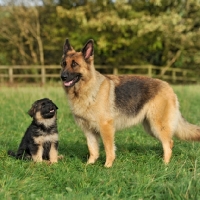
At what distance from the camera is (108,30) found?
87.1ft

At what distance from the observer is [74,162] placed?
227 inches

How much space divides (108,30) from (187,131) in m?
21.0

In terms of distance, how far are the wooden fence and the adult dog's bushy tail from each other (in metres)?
20.3

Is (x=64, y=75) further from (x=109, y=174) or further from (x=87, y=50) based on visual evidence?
(x=109, y=174)

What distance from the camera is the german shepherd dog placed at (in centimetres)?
589

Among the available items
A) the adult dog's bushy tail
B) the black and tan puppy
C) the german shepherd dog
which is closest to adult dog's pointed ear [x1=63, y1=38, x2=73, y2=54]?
the german shepherd dog

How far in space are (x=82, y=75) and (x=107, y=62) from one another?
2341 centimetres

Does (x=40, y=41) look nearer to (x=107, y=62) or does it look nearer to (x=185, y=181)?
(x=107, y=62)

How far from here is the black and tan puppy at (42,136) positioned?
588 centimetres

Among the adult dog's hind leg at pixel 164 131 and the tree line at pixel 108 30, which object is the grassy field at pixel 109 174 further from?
the tree line at pixel 108 30

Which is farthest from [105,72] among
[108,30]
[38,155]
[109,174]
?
[109,174]

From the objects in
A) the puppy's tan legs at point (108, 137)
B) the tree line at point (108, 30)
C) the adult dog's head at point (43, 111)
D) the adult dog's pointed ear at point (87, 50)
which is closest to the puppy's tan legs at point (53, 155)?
the adult dog's head at point (43, 111)

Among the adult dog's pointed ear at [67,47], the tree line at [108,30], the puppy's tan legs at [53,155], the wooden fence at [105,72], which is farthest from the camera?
the wooden fence at [105,72]

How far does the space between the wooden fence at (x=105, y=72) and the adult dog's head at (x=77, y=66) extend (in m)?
20.4
